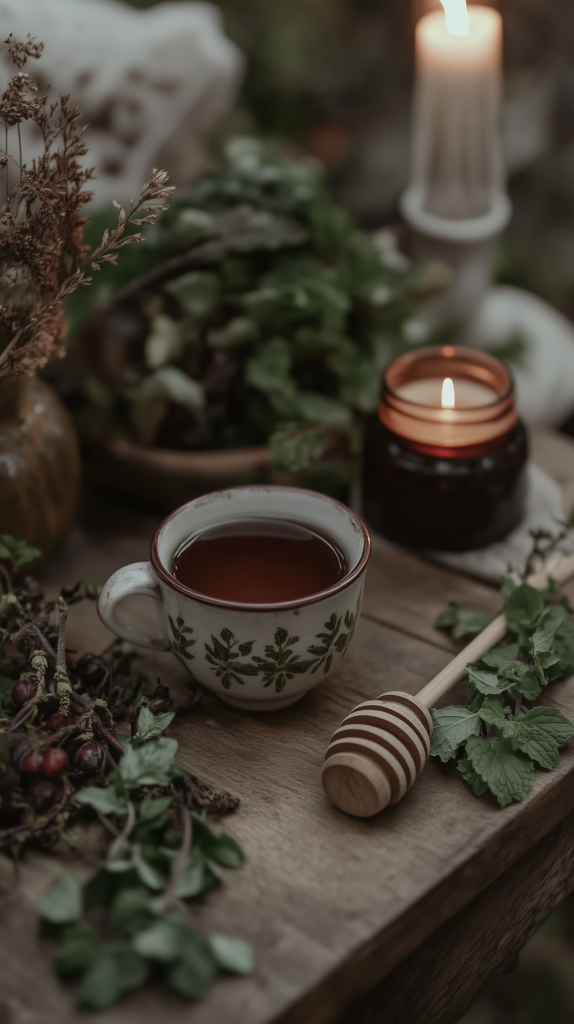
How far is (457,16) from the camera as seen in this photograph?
54.5 inches

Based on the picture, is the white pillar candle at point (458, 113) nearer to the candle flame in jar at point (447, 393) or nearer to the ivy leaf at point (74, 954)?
the candle flame in jar at point (447, 393)

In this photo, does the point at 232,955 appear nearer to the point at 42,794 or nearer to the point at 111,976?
the point at 111,976

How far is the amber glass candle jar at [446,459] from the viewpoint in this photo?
1.17 meters

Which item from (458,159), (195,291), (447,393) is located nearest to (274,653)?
(447,393)

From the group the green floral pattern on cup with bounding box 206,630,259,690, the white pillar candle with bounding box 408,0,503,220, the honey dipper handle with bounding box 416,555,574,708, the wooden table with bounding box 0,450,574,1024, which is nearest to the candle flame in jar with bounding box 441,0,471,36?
the white pillar candle with bounding box 408,0,503,220

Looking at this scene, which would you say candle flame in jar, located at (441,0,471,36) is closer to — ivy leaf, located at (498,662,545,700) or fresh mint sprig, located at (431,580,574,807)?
fresh mint sprig, located at (431,580,574,807)

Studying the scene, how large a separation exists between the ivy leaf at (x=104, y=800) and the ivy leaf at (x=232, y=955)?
0.48ft

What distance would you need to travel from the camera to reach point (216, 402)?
4.23 feet

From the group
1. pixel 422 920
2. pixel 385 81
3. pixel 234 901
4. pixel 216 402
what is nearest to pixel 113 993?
pixel 234 901

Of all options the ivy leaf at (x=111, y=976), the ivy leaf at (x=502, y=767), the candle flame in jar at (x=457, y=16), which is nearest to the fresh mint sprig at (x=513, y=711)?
the ivy leaf at (x=502, y=767)

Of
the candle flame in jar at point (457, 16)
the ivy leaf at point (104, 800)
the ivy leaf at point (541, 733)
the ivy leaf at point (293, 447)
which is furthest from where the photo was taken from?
the candle flame in jar at point (457, 16)

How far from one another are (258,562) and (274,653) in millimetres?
142

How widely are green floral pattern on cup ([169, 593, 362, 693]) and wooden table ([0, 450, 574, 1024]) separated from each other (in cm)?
8

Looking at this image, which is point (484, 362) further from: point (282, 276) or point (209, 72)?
point (209, 72)
